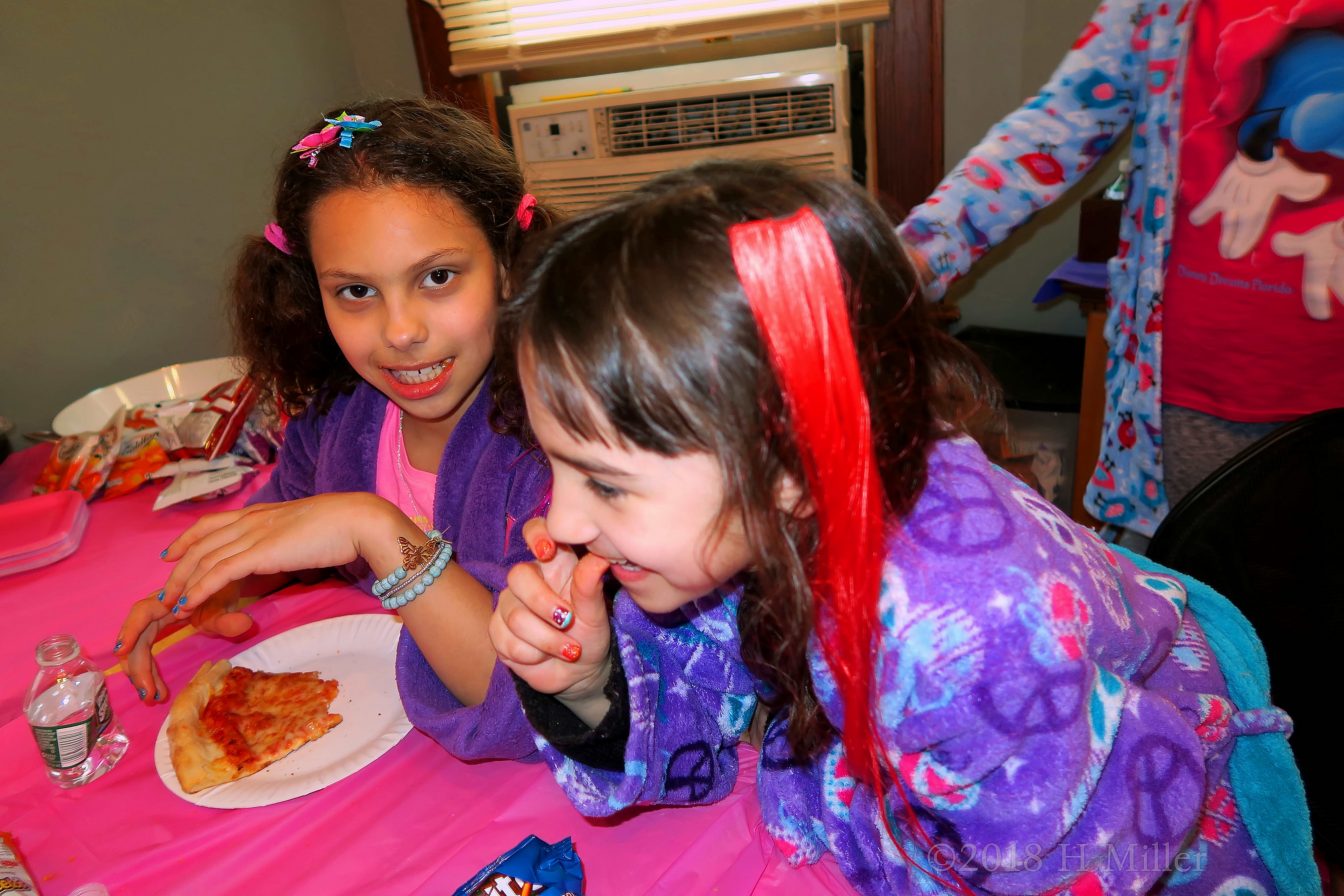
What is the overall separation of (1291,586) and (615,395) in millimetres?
Result: 720

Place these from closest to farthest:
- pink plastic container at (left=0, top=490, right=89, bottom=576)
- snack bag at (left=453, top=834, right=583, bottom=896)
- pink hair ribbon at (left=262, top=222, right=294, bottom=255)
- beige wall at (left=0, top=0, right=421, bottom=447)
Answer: snack bag at (left=453, top=834, right=583, bottom=896), pink hair ribbon at (left=262, top=222, right=294, bottom=255), pink plastic container at (left=0, top=490, right=89, bottom=576), beige wall at (left=0, top=0, right=421, bottom=447)

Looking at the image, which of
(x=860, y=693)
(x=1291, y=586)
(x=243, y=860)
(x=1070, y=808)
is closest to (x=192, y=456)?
(x=243, y=860)

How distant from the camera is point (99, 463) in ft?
5.51

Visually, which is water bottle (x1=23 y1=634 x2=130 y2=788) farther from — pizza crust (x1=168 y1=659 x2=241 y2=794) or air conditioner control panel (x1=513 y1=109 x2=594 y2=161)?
air conditioner control panel (x1=513 y1=109 x2=594 y2=161)

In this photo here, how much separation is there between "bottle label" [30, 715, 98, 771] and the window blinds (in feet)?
7.95

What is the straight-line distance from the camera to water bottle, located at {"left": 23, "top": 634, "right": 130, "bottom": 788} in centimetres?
83

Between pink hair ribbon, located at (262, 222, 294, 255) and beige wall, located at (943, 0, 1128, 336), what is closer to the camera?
pink hair ribbon, located at (262, 222, 294, 255)

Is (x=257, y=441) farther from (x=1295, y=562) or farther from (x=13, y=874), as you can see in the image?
(x=1295, y=562)

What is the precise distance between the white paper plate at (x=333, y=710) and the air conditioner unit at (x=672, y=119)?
5.47ft

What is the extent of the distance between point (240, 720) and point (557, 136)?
2219 millimetres

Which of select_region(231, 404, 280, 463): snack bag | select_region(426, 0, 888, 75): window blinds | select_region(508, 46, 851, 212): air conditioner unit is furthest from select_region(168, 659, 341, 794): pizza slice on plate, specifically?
select_region(426, 0, 888, 75): window blinds

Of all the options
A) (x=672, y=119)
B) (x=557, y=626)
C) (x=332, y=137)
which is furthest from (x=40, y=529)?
(x=672, y=119)

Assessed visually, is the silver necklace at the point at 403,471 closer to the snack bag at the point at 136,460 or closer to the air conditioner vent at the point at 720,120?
the snack bag at the point at 136,460

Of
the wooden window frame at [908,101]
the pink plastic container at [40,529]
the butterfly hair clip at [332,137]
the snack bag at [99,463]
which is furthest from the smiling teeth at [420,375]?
the wooden window frame at [908,101]
